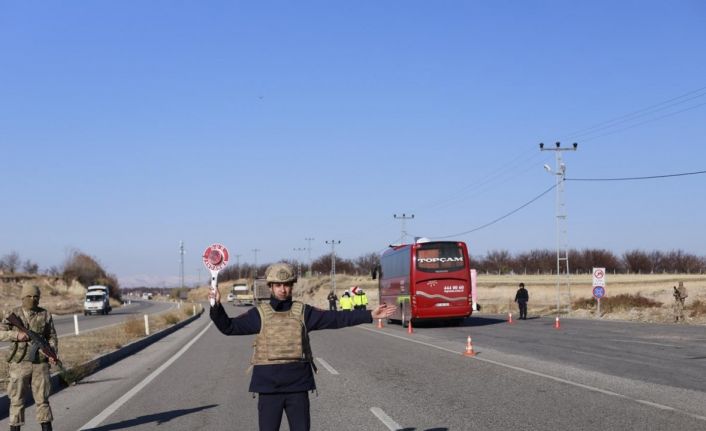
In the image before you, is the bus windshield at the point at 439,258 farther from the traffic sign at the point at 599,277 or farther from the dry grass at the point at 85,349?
the dry grass at the point at 85,349

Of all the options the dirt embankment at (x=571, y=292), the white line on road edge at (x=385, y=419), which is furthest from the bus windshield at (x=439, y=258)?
the white line on road edge at (x=385, y=419)

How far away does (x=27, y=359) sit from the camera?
338 inches

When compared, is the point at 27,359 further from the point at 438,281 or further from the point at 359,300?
the point at 359,300

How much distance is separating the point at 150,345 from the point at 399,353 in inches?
432

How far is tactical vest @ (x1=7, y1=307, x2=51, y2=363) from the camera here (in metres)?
8.57

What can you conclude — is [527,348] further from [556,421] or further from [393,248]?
[393,248]

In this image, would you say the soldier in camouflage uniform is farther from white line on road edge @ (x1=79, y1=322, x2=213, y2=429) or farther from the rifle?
the rifle

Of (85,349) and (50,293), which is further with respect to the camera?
(50,293)

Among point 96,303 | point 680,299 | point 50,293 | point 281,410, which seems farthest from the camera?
point 50,293

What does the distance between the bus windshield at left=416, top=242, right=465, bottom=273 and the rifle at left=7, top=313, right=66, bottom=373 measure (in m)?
23.3

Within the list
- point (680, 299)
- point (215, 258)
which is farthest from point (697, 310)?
point (215, 258)

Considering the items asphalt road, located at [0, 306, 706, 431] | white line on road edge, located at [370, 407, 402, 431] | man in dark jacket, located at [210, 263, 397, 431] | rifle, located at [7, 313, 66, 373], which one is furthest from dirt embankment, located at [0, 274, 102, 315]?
man in dark jacket, located at [210, 263, 397, 431]

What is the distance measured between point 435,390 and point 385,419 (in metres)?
2.82

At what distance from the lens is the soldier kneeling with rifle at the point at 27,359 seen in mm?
8539
